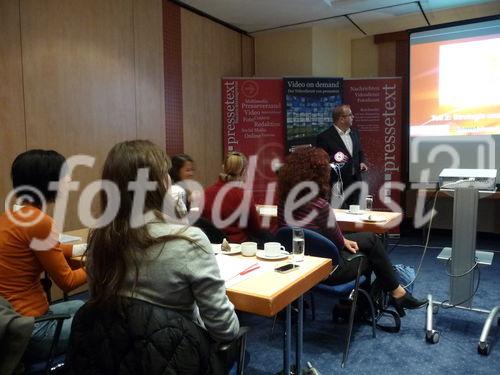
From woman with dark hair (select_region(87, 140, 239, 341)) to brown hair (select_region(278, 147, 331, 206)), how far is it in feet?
4.00

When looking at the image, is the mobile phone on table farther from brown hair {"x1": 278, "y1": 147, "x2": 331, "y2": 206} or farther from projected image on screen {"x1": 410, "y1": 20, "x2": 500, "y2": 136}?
projected image on screen {"x1": 410, "y1": 20, "x2": 500, "y2": 136}

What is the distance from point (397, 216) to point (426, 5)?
314 cm

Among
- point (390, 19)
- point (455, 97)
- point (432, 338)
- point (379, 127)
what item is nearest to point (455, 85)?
point (455, 97)

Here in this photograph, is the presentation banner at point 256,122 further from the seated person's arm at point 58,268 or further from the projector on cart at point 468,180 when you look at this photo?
the seated person's arm at point 58,268

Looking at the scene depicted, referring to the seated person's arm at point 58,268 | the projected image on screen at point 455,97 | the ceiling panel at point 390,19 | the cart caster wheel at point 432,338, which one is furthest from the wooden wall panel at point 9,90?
the projected image on screen at point 455,97

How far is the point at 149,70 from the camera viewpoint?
4234 millimetres

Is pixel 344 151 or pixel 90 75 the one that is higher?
pixel 90 75

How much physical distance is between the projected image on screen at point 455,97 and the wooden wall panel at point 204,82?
228 centimetres

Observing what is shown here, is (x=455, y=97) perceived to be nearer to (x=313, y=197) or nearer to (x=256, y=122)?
(x=256, y=122)

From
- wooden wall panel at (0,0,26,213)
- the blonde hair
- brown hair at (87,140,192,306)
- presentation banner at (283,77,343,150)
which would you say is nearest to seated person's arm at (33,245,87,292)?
brown hair at (87,140,192,306)

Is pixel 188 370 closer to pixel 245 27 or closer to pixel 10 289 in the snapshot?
pixel 10 289

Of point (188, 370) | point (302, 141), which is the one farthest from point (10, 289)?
point (302, 141)

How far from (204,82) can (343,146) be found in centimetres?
177

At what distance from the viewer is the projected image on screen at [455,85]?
469 centimetres
